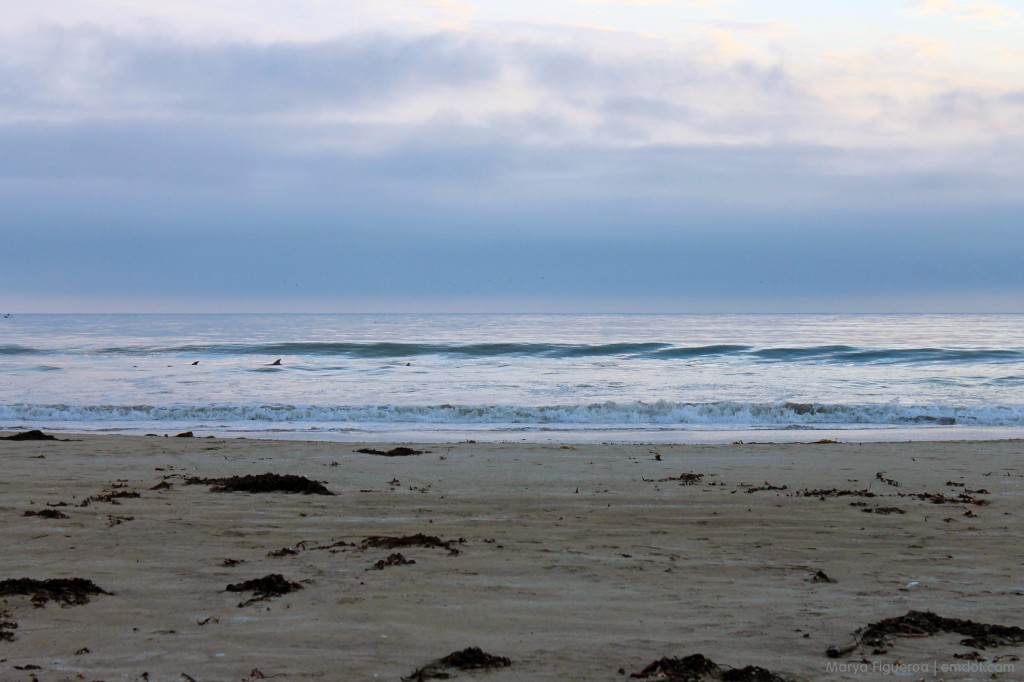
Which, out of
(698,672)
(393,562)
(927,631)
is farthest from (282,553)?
(927,631)

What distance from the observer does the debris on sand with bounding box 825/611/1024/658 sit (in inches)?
145

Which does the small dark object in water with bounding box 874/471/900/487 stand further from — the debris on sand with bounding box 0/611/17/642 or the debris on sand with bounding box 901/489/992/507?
the debris on sand with bounding box 0/611/17/642

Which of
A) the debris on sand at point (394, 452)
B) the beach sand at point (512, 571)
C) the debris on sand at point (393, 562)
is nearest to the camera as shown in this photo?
the beach sand at point (512, 571)

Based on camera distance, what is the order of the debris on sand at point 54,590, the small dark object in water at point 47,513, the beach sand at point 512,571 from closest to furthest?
the beach sand at point 512,571
the debris on sand at point 54,590
the small dark object in water at point 47,513

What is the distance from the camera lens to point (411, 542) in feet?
18.1

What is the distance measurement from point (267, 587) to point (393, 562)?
2.80 feet

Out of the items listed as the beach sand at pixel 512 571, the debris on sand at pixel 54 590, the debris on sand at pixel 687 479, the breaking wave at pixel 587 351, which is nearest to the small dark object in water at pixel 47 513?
the beach sand at pixel 512 571

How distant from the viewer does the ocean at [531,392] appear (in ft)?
53.3

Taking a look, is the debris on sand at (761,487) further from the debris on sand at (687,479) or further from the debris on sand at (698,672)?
the debris on sand at (698,672)

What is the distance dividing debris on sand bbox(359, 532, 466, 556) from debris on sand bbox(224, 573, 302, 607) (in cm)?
97

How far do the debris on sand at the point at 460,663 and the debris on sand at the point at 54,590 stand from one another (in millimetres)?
1978

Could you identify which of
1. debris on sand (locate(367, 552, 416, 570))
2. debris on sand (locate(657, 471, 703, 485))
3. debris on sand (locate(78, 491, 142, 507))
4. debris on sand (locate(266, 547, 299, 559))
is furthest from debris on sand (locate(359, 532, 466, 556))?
debris on sand (locate(657, 471, 703, 485))

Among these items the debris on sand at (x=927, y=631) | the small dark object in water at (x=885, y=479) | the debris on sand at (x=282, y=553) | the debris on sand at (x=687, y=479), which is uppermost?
the debris on sand at (x=927, y=631)

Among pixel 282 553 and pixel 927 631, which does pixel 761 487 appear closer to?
pixel 927 631
